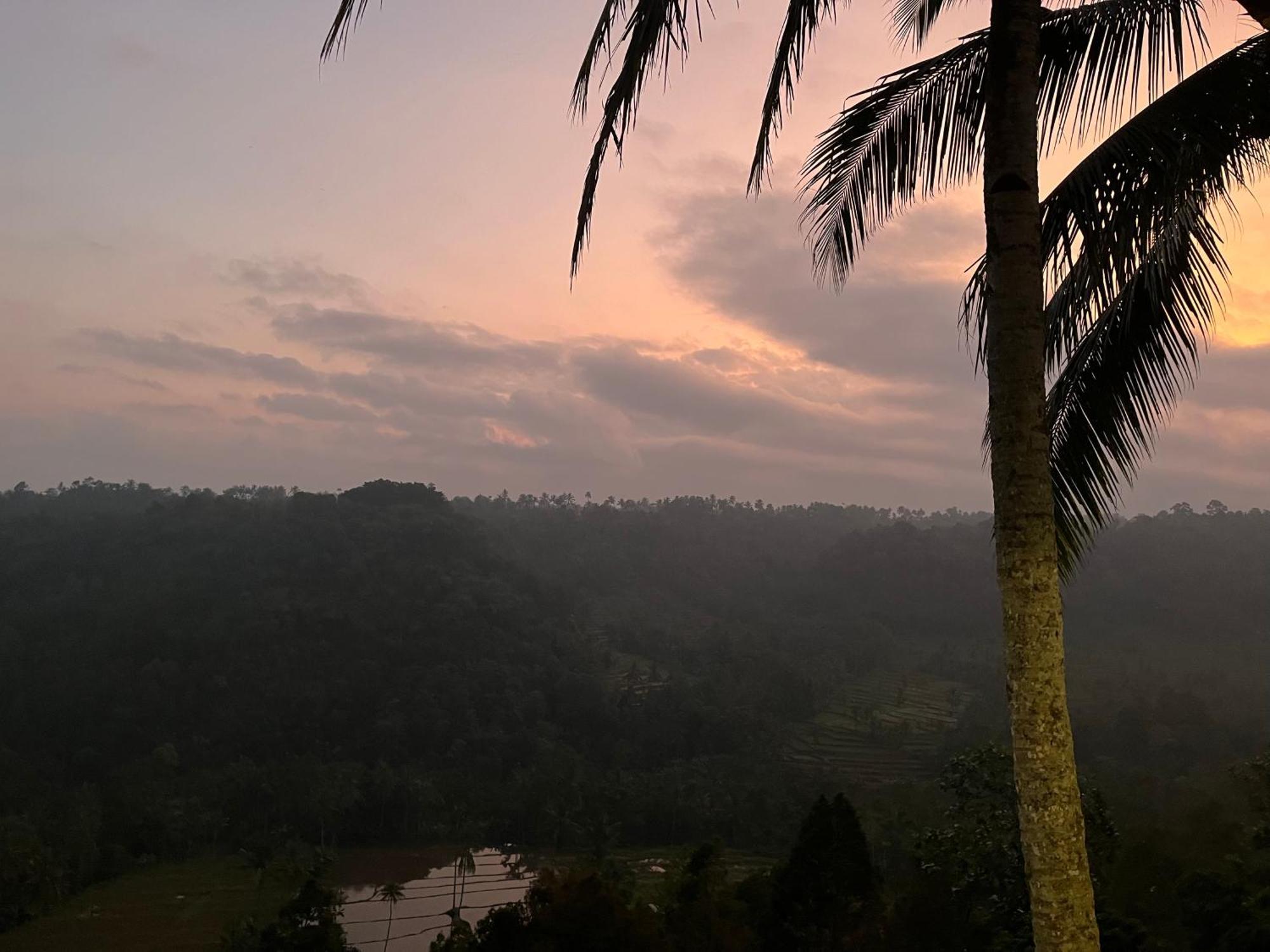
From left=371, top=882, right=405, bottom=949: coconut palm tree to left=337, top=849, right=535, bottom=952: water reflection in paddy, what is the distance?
90mm

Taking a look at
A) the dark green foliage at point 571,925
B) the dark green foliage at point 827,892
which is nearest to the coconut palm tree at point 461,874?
the dark green foliage at point 571,925

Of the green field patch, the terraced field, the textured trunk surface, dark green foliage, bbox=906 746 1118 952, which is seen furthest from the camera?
the terraced field

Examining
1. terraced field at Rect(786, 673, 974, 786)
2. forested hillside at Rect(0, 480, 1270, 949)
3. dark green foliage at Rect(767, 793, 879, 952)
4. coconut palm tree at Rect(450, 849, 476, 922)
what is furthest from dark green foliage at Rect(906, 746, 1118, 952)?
terraced field at Rect(786, 673, 974, 786)

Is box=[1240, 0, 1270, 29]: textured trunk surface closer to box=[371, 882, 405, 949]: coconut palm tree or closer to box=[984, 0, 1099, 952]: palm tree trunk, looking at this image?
box=[984, 0, 1099, 952]: palm tree trunk

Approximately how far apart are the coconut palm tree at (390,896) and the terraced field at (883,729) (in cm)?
1939

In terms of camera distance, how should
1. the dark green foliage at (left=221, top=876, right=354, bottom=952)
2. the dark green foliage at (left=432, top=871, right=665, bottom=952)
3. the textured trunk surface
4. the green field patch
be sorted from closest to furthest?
the textured trunk surface < the dark green foliage at (left=432, top=871, right=665, bottom=952) < the dark green foliage at (left=221, top=876, right=354, bottom=952) < the green field patch

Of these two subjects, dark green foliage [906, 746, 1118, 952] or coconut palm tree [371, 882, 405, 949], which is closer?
dark green foliage [906, 746, 1118, 952]

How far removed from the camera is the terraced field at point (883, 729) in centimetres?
4616

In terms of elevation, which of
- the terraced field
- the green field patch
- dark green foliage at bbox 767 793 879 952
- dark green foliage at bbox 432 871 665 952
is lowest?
the green field patch

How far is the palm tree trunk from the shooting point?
2.14 m

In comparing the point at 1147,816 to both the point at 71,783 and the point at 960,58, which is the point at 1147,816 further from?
the point at 71,783

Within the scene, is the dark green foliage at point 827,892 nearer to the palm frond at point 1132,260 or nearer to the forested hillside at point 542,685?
the forested hillside at point 542,685

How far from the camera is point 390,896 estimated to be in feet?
110

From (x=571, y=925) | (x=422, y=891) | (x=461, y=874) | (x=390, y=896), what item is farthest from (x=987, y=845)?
(x=461, y=874)
